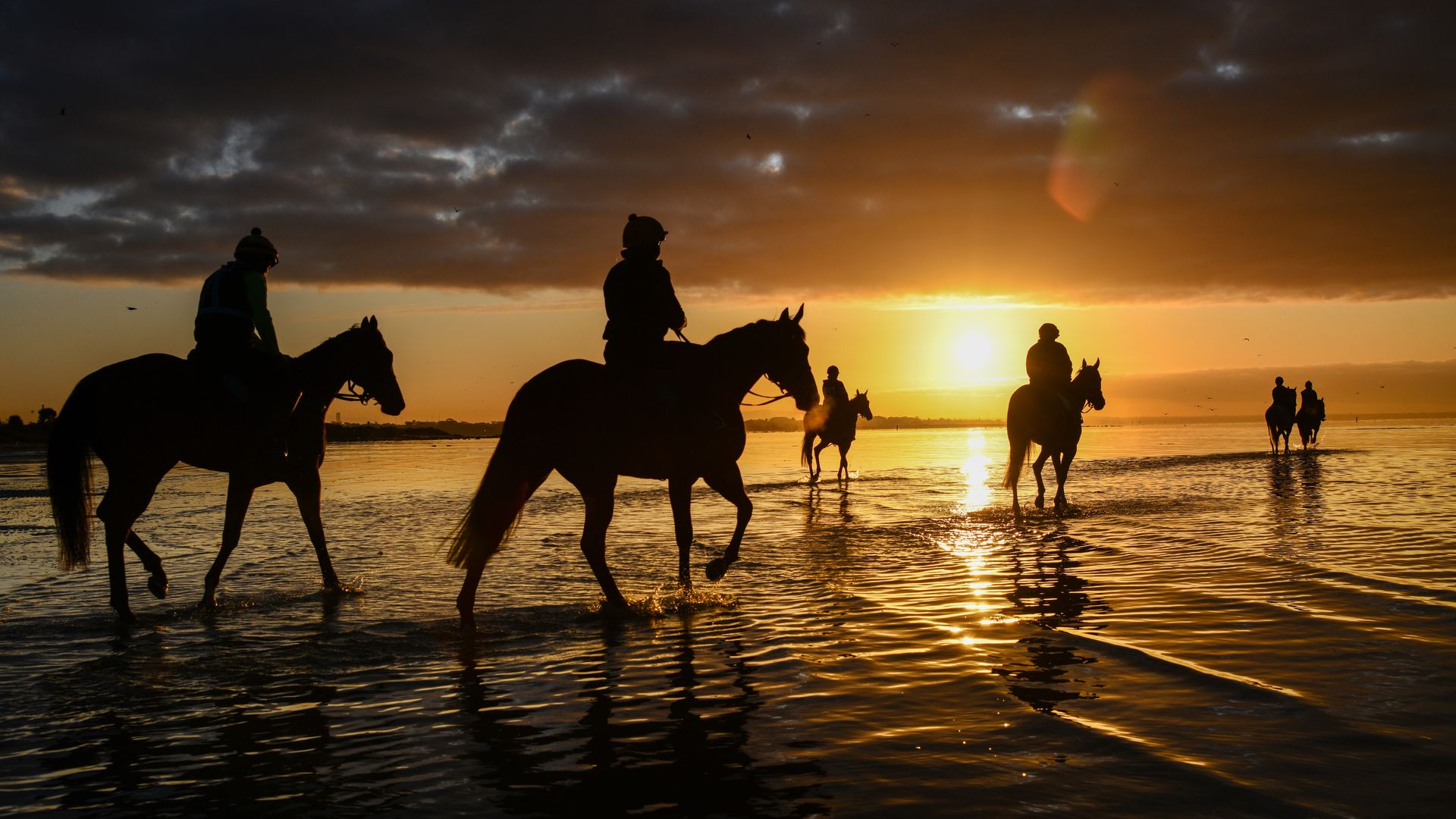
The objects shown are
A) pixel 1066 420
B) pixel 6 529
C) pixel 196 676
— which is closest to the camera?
pixel 196 676

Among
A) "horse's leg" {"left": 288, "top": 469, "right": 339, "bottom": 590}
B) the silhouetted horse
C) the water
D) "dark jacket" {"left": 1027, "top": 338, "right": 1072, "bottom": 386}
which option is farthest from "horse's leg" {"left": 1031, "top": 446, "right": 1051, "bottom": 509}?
the silhouetted horse

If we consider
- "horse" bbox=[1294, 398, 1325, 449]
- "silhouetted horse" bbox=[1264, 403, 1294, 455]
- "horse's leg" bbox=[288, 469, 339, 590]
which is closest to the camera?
"horse's leg" bbox=[288, 469, 339, 590]

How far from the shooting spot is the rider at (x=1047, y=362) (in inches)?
637

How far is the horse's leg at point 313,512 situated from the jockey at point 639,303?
11.9 ft

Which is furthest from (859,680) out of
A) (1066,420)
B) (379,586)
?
(1066,420)

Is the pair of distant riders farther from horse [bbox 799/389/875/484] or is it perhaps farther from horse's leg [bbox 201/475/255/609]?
horse's leg [bbox 201/475/255/609]

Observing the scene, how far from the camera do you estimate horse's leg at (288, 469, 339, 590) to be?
355 inches

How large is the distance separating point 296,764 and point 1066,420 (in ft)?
47.7

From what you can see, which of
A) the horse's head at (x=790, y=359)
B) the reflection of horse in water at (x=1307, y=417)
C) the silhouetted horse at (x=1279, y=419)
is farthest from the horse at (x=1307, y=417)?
the horse's head at (x=790, y=359)

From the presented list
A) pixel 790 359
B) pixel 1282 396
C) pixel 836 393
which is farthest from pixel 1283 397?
pixel 790 359

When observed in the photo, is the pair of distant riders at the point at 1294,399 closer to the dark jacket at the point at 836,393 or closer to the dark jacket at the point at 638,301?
the dark jacket at the point at 836,393

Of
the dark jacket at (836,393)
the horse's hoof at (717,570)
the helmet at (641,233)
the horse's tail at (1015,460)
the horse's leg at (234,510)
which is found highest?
the helmet at (641,233)

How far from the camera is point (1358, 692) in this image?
4848mm

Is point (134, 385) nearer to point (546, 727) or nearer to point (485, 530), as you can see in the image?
point (485, 530)
